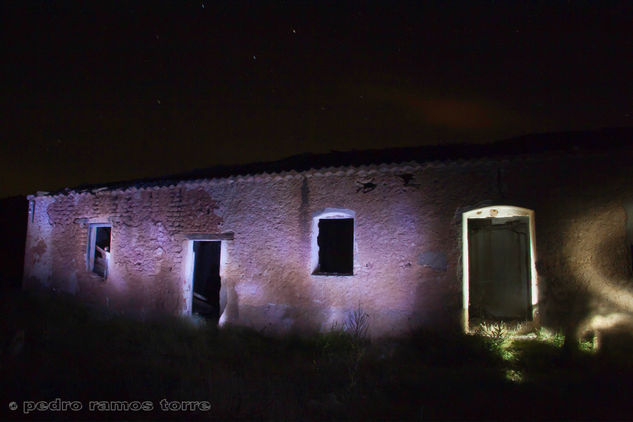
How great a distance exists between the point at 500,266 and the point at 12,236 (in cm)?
1858

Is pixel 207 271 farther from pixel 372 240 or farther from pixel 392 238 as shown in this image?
pixel 392 238

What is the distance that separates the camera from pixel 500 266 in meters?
9.79

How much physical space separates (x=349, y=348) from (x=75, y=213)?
875 centimetres

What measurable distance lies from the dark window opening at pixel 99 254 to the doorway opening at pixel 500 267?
9.13m

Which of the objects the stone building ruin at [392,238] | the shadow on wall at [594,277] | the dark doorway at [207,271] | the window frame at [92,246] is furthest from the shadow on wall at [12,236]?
the shadow on wall at [594,277]

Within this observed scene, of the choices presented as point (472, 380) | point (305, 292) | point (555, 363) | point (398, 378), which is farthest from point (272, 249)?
point (555, 363)

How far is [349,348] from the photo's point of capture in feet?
25.2

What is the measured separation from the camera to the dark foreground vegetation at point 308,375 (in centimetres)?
491

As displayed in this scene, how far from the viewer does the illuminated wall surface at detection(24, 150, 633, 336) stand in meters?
7.23

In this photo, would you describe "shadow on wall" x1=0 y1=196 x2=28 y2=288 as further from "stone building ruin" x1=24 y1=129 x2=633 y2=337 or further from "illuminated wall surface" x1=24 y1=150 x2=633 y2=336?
"illuminated wall surface" x1=24 y1=150 x2=633 y2=336

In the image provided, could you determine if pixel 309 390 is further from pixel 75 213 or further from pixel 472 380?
pixel 75 213

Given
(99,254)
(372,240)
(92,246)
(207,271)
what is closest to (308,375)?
(372,240)

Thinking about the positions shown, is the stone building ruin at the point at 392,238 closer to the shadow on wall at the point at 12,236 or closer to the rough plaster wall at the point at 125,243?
the rough plaster wall at the point at 125,243

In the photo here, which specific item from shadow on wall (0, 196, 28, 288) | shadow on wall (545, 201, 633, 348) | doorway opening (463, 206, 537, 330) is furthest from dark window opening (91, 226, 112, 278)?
shadow on wall (545, 201, 633, 348)
